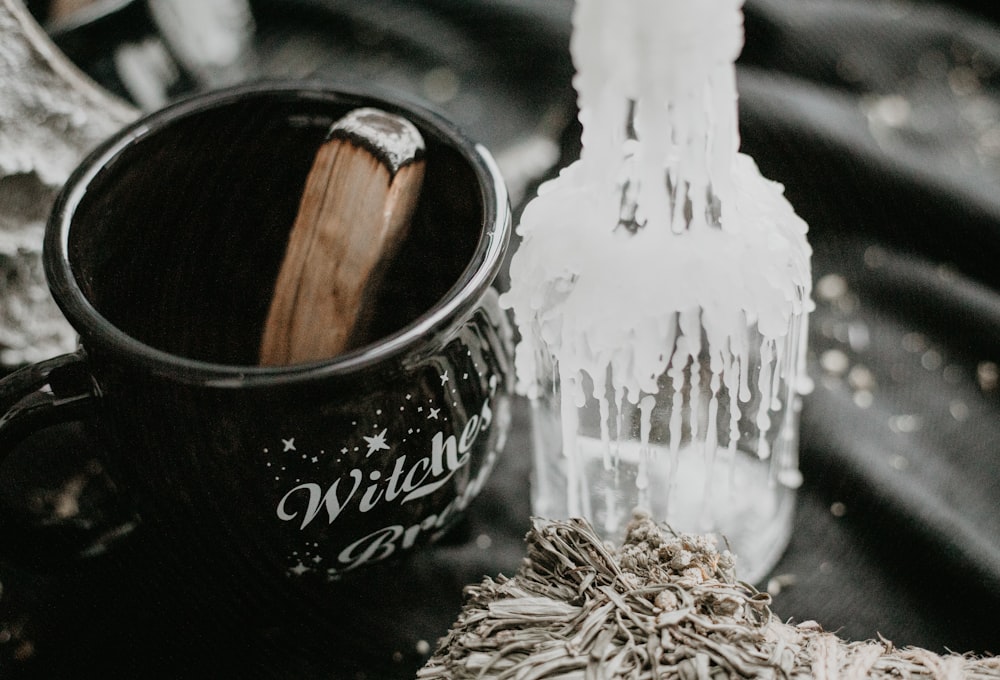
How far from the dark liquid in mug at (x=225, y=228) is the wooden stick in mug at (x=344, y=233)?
0.01m

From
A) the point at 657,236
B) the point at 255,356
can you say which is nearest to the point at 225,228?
the point at 255,356

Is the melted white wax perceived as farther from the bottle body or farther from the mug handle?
the mug handle

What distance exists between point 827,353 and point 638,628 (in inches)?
7.8

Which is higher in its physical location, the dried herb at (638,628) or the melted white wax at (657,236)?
the melted white wax at (657,236)

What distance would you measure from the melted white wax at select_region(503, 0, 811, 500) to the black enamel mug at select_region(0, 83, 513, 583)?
0.02 m

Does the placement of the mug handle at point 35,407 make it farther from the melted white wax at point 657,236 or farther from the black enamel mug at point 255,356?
the melted white wax at point 657,236

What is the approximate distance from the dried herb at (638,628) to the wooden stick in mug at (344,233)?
99 millimetres

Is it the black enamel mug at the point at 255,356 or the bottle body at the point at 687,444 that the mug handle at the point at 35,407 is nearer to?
the black enamel mug at the point at 255,356

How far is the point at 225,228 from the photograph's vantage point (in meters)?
0.33

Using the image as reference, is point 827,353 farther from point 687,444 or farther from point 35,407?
point 35,407

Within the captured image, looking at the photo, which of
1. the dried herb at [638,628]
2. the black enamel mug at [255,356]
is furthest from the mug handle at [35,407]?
the dried herb at [638,628]

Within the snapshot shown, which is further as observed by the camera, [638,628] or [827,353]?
[827,353]

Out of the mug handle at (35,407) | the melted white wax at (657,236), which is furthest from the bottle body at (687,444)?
the mug handle at (35,407)

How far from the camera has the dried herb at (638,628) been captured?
230 mm
